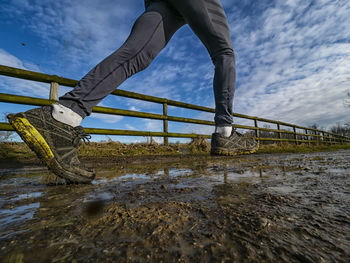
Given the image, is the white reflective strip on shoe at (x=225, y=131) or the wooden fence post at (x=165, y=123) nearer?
the white reflective strip on shoe at (x=225, y=131)

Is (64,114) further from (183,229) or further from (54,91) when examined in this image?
(54,91)

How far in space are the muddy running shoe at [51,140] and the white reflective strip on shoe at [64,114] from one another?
0.07 feet

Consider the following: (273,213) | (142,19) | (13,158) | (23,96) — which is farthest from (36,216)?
(23,96)

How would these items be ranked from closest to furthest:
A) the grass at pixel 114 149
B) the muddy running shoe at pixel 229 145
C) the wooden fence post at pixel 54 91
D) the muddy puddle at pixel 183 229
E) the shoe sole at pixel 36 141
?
the muddy puddle at pixel 183 229, the shoe sole at pixel 36 141, the muddy running shoe at pixel 229 145, the grass at pixel 114 149, the wooden fence post at pixel 54 91

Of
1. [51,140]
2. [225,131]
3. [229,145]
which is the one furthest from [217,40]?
[51,140]

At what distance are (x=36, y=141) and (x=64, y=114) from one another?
8.9 inches

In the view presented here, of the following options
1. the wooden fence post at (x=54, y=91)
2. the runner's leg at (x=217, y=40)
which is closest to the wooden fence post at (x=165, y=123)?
the wooden fence post at (x=54, y=91)

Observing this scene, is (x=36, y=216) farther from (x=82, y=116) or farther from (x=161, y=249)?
(x=82, y=116)

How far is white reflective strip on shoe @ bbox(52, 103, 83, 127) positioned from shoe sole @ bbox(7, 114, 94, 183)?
5.7 inches

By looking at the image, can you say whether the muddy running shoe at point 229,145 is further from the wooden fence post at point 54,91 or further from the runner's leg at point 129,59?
the wooden fence post at point 54,91

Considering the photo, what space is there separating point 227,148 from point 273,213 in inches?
54.9

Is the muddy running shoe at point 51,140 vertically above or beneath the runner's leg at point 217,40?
beneath

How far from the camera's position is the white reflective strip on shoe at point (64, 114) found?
117 cm

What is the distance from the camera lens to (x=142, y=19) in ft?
4.91
